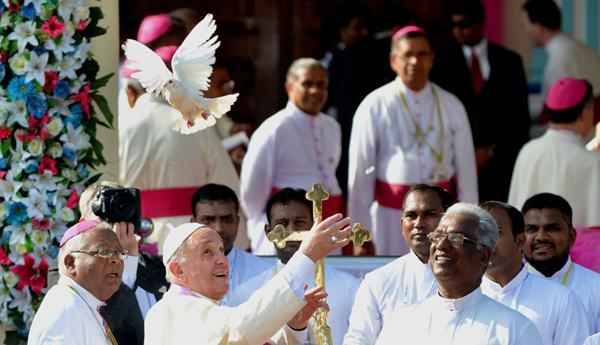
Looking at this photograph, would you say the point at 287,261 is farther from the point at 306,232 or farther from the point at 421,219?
the point at 306,232

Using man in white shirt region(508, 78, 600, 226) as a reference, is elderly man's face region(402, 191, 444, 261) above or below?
below

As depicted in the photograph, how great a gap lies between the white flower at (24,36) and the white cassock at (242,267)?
60.3 inches

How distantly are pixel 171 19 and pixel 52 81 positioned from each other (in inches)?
78.2

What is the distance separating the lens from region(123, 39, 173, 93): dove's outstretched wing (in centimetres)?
895

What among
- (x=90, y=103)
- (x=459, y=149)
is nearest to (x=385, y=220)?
(x=459, y=149)

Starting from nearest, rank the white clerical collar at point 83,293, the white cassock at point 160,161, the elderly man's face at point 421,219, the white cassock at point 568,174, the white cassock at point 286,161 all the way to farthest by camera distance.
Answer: the white clerical collar at point 83,293 < the elderly man's face at point 421,219 < the white cassock at point 568,174 < the white cassock at point 160,161 < the white cassock at point 286,161

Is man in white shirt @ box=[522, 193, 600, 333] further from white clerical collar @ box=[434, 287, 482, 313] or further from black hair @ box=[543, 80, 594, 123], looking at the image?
white clerical collar @ box=[434, 287, 482, 313]

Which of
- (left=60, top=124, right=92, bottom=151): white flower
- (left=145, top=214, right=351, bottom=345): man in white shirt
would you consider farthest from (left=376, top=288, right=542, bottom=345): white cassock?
(left=60, top=124, right=92, bottom=151): white flower

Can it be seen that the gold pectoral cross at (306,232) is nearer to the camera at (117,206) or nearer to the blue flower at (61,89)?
the camera at (117,206)

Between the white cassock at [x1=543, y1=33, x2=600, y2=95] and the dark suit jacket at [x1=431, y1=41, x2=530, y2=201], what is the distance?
0.52m

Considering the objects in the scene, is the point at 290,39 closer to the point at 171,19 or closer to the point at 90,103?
the point at 171,19

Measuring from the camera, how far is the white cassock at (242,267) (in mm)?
10469

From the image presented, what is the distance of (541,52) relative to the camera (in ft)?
50.2

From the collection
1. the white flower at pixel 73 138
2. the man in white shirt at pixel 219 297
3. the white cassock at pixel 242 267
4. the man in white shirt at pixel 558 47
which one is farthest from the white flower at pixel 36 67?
the man in white shirt at pixel 558 47
